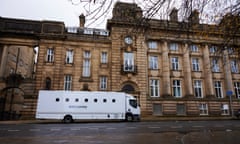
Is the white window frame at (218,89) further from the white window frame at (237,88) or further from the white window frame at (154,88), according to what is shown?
the white window frame at (154,88)

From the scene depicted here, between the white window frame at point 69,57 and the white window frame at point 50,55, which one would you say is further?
the white window frame at point 69,57

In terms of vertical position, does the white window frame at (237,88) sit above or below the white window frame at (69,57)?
below

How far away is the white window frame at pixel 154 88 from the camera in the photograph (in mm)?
27188

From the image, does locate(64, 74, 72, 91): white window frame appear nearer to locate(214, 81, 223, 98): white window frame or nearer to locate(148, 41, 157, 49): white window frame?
locate(148, 41, 157, 49): white window frame

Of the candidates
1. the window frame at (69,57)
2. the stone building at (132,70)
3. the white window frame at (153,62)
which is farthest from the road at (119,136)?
the white window frame at (153,62)

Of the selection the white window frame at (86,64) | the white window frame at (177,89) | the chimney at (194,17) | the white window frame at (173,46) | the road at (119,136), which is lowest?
the road at (119,136)

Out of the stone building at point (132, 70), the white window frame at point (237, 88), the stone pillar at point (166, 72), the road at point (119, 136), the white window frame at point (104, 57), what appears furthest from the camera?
the white window frame at point (237, 88)

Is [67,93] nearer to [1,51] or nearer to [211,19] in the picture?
[1,51]

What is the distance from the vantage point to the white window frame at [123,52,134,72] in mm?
26891

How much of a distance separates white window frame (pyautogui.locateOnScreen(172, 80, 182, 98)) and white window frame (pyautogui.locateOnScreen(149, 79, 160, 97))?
2.76m

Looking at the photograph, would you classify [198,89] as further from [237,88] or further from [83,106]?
[83,106]

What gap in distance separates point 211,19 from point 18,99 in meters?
34.1

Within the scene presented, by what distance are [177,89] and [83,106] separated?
1627 cm

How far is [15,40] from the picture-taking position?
2552 cm
